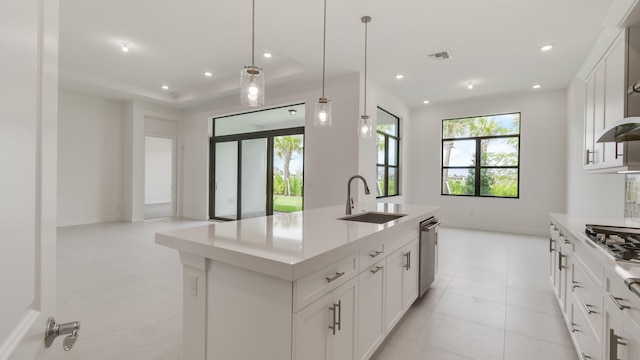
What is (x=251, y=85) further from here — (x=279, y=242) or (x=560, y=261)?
(x=560, y=261)

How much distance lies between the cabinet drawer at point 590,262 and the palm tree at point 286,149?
4888mm

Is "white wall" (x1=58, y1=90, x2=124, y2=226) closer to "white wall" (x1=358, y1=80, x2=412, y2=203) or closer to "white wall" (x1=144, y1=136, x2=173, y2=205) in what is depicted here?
"white wall" (x1=144, y1=136, x2=173, y2=205)

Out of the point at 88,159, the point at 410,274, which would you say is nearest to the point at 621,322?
the point at 410,274

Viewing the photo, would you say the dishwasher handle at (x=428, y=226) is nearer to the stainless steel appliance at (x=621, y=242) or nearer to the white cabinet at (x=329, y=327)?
the stainless steel appliance at (x=621, y=242)

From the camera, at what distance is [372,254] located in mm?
1832

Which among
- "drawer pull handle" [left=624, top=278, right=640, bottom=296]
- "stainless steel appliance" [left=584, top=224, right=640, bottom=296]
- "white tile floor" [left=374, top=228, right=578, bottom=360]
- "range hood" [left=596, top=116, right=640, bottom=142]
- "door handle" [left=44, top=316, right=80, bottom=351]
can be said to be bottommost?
Answer: "white tile floor" [left=374, top=228, right=578, bottom=360]

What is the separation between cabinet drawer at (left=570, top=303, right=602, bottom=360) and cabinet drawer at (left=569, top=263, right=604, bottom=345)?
4 cm

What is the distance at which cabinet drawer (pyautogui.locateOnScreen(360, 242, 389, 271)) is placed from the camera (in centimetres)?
173

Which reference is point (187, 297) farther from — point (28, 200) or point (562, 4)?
point (562, 4)

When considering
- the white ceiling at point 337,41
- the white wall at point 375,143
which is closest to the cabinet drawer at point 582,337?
the white ceiling at point 337,41

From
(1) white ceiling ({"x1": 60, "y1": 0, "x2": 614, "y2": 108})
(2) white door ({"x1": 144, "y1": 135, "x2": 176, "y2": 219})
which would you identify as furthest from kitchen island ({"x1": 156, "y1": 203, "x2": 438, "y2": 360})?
(2) white door ({"x1": 144, "y1": 135, "x2": 176, "y2": 219})

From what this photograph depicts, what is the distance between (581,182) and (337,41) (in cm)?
447

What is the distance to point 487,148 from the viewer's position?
668 centimetres

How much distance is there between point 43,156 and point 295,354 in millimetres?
1109
